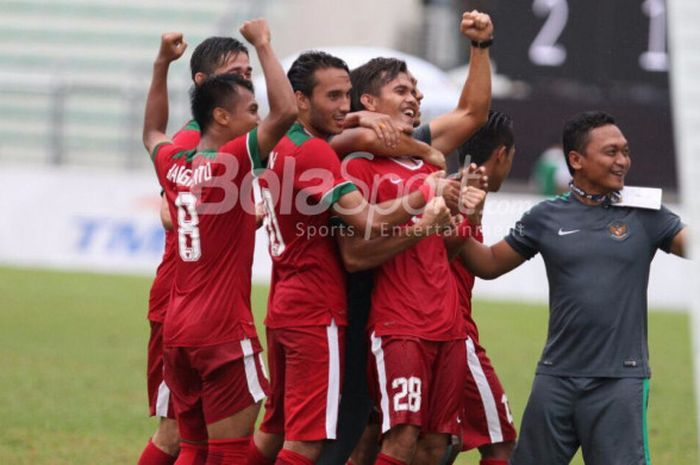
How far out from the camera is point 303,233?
653 centimetres

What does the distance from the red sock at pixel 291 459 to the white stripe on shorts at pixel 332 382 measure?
6.1 inches

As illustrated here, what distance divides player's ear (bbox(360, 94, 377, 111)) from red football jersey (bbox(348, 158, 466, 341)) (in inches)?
12.3

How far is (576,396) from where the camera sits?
6.43 metres

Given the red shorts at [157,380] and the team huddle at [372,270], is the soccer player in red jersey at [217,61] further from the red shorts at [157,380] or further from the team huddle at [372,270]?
the red shorts at [157,380]

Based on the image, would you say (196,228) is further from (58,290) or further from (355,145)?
(58,290)

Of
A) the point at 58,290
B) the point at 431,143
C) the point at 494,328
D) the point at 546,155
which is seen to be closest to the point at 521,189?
the point at 546,155

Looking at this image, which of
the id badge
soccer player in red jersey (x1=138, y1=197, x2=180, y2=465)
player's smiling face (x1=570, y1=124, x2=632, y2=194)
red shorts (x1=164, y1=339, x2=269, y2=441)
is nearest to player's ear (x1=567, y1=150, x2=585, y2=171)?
player's smiling face (x1=570, y1=124, x2=632, y2=194)

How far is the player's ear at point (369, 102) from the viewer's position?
22.3 ft

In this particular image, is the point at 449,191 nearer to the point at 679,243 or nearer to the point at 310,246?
the point at 310,246

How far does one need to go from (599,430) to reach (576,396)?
200mm

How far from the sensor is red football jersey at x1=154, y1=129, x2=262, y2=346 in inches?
254

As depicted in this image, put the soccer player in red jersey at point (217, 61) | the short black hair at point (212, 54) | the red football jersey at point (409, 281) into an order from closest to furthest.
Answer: the red football jersey at point (409, 281) < the soccer player in red jersey at point (217, 61) < the short black hair at point (212, 54)

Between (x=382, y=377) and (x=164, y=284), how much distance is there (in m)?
1.56

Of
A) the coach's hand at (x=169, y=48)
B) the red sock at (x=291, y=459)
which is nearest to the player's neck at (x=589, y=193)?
the red sock at (x=291, y=459)
